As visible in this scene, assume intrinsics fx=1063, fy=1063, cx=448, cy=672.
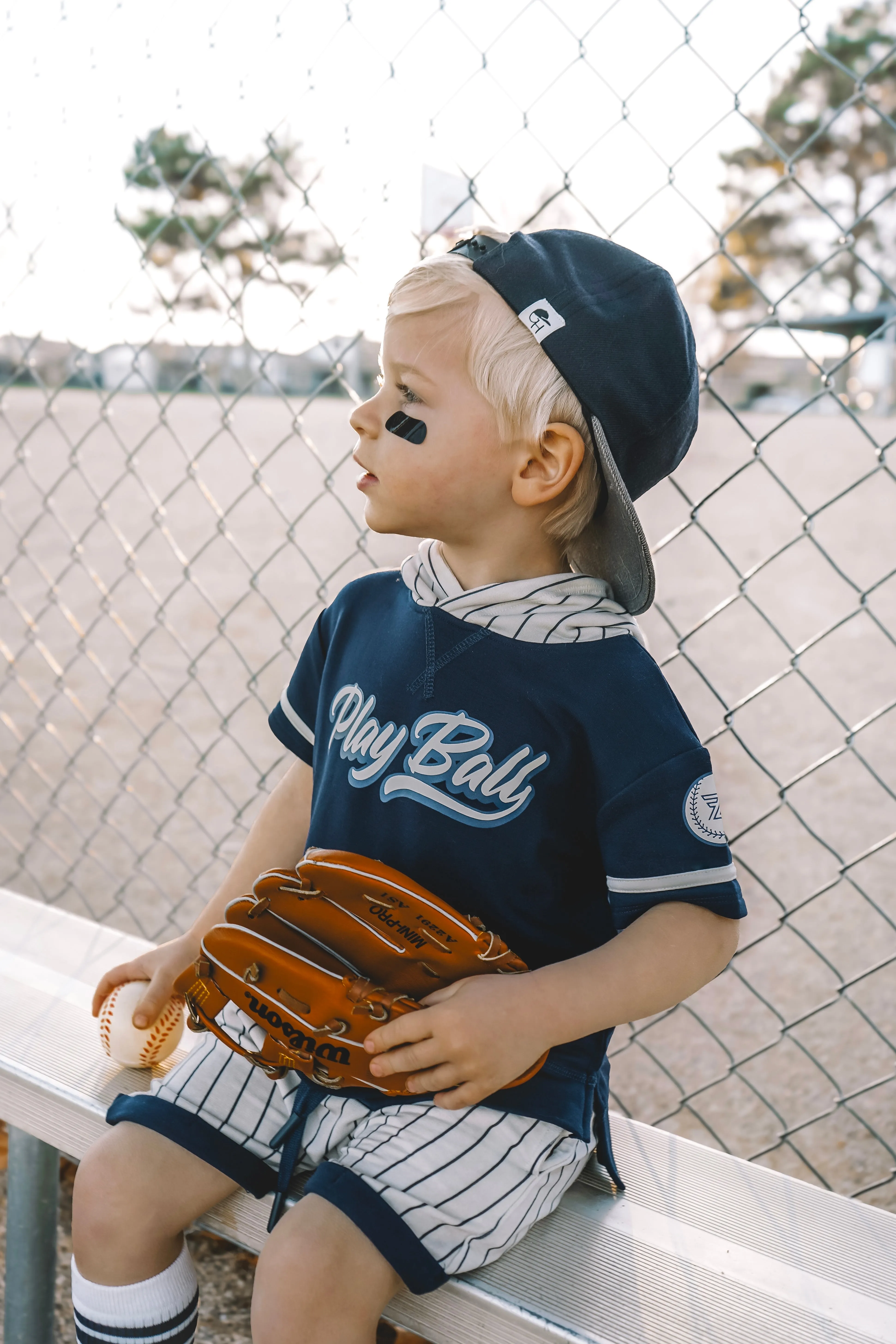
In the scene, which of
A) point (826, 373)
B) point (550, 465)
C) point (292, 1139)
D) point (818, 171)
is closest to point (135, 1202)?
point (292, 1139)

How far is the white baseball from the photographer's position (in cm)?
129

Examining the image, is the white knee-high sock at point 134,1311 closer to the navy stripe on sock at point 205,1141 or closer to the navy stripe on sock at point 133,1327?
the navy stripe on sock at point 133,1327

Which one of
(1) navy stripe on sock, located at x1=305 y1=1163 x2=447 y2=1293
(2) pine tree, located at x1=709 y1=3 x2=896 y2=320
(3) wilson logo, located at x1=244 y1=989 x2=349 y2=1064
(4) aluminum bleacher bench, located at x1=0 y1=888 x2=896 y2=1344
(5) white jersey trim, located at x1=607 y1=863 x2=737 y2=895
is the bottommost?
(4) aluminum bleacher bench, located at x1=0 y1=888 x2=896 y2=1344

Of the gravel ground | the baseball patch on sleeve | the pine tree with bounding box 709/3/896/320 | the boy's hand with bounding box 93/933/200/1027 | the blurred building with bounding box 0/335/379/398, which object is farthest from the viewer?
the pine tree with bounding box 709/3/896/320

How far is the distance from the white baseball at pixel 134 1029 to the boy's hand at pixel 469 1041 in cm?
40

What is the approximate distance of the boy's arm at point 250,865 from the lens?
131cm

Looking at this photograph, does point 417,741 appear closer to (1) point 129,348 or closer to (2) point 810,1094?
(2) point 810,1094

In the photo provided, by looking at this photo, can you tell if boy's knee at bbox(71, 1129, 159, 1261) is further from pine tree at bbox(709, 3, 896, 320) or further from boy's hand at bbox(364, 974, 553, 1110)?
pine tree at bbox(709, 3, 896, 320)

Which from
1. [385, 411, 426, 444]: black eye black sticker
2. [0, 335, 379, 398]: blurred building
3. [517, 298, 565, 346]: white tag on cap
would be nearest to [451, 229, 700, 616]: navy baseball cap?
[517, 298, 565, 346]: white tag on cap

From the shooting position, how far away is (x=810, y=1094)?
2043mm

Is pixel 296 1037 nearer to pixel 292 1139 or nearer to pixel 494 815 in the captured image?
pixel 292 1139

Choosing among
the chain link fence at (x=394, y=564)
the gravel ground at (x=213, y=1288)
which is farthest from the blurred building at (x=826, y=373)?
the gravel ground at (x=213, y=1288)

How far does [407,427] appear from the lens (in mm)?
1095

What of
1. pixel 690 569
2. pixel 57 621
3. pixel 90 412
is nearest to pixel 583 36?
pixel 57 621
